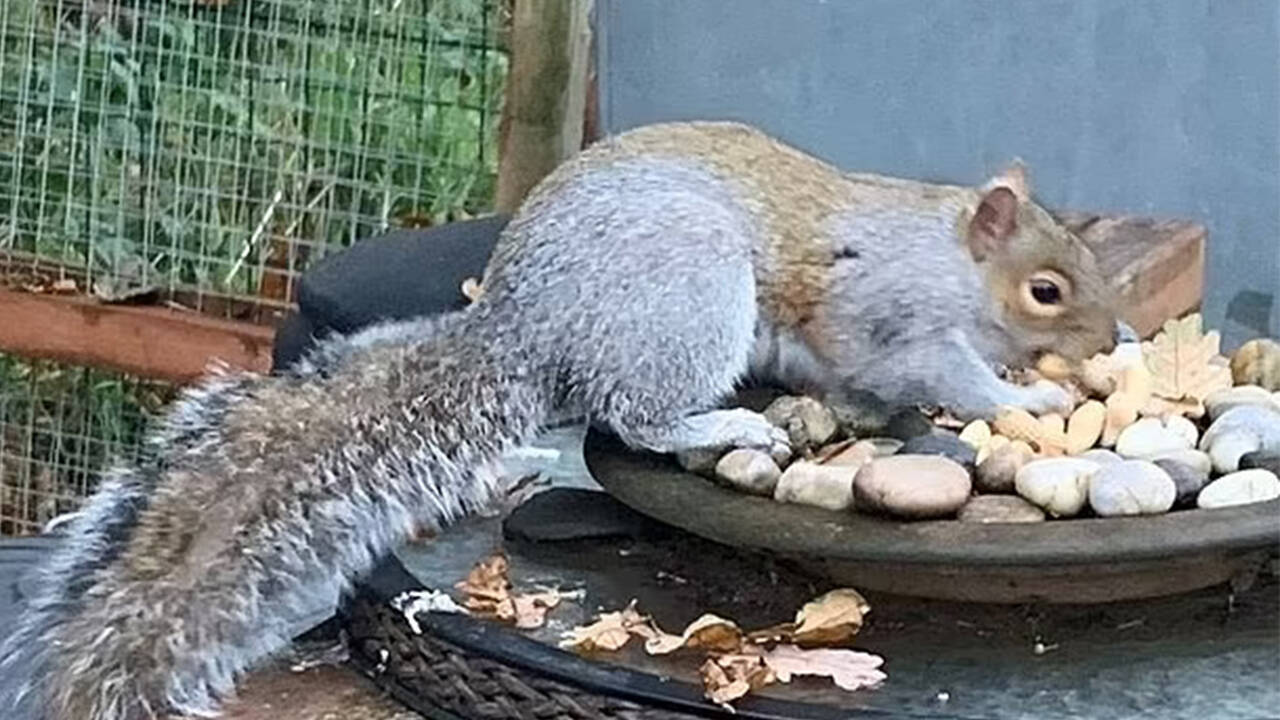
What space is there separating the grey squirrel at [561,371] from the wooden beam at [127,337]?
3.35ft

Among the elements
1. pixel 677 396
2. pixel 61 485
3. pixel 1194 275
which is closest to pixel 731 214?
pixel 677 396

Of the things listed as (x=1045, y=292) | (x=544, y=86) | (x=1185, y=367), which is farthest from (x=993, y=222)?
(x=544, y=86)

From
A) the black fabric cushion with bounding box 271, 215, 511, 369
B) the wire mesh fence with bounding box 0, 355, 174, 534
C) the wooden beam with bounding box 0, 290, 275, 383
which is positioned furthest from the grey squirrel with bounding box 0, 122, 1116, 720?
the wire mesh fence with bounding box 0, 355, 174, 534

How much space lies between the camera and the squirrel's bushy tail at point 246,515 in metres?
1.11

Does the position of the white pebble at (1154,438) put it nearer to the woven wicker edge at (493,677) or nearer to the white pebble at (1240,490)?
the white pebble at (1240,490)

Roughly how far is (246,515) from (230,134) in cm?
144

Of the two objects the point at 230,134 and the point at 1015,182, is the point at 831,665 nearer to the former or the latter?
the point at 1015,182

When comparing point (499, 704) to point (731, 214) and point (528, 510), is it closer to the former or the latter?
point (528, 510)

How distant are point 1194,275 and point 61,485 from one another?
139cm

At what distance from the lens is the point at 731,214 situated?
4.34 feet

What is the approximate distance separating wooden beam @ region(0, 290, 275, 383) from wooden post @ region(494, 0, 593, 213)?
295mm

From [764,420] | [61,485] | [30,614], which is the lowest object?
[61,485]

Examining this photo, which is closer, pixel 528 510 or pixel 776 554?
pixel 776 554

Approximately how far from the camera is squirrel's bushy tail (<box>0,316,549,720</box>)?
43.6 inches
